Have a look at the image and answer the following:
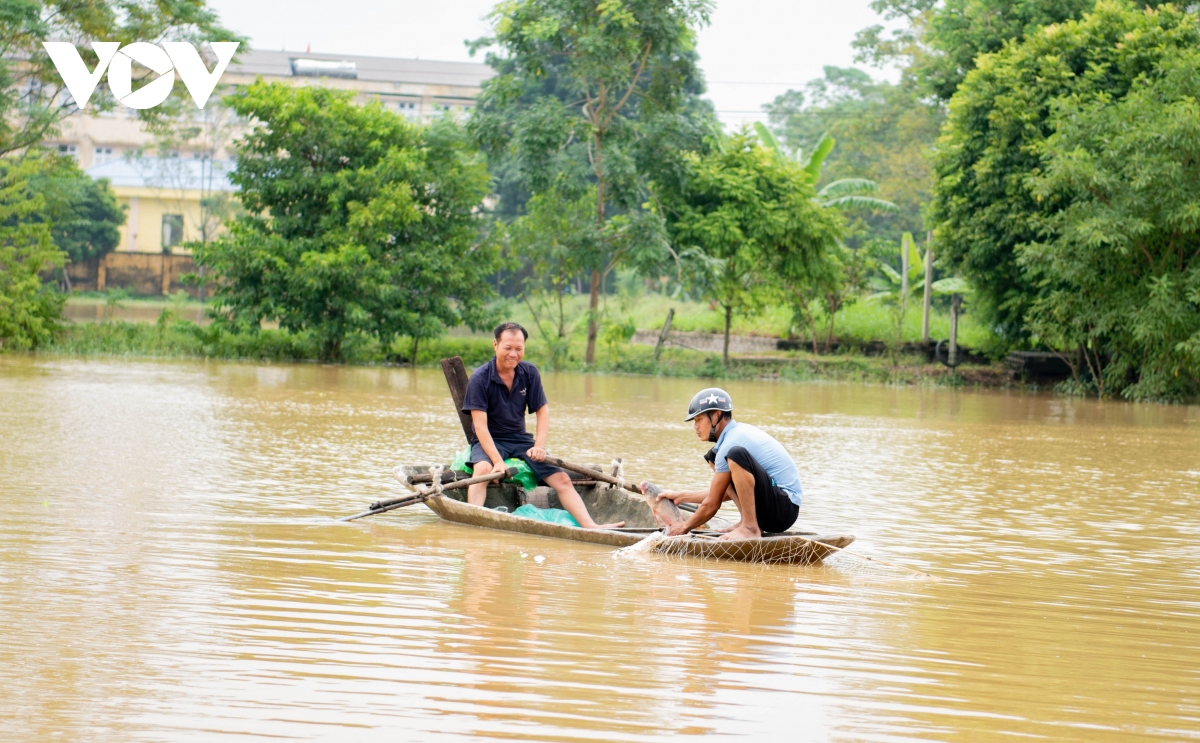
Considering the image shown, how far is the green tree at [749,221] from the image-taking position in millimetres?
28531

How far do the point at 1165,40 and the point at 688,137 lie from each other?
9.86m

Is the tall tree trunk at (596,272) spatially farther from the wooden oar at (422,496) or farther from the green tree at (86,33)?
the wooden oar at (422,496)

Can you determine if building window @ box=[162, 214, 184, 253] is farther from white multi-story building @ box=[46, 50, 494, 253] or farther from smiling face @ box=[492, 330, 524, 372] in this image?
smiling face @ box=[492, 330, 524, 372]

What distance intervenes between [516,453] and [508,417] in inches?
9.8

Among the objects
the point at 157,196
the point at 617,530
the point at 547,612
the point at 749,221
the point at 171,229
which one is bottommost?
the point at 547,612

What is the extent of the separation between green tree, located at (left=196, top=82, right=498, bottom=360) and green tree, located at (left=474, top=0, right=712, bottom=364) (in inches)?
61.0

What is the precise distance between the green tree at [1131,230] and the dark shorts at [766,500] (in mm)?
17543

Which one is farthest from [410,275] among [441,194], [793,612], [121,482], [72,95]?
[793,612]

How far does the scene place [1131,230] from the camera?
75.0 feet

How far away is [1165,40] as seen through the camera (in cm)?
2477

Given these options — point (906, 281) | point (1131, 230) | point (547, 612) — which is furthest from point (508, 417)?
point (906, 281)

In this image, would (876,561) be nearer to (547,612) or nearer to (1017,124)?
(547,612)

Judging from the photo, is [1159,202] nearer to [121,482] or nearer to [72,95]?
[121,482]

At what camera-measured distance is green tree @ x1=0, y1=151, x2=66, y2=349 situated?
2591 centimetres
